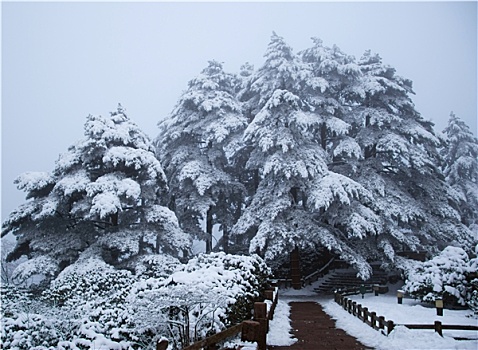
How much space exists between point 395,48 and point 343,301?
167923 millimetres

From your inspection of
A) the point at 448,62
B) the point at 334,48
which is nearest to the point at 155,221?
the point at 334,48

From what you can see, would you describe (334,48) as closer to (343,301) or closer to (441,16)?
(343,301)

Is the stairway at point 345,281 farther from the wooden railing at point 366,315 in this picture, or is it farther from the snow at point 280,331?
the snow at point 280,331

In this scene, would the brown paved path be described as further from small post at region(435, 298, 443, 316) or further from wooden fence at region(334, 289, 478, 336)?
small post at region(435, 298, 443, 316)

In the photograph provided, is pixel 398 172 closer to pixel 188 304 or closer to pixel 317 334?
pixel 317 334

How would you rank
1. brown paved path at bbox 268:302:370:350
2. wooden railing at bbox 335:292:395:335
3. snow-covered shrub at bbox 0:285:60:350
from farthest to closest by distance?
wooden railing at bbox 335:292:395:335, brown paved path at bbox 268:302:370:350, snow-covered shrub at bbox 0:285:60:350

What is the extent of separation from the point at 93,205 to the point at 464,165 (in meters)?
28.6

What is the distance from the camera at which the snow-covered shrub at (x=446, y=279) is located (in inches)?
574

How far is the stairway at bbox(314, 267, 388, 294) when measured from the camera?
21922 mm

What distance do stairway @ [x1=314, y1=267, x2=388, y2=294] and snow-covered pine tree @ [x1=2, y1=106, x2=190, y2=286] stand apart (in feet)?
30.5

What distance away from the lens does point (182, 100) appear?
24.3m

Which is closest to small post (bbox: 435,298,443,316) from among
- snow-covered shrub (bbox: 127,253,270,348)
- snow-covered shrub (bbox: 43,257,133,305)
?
snow-covered shrub (bbox: 127,253,270,348)

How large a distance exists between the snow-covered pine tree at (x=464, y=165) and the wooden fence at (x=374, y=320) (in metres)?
15.8

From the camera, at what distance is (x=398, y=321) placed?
12.1 meters
